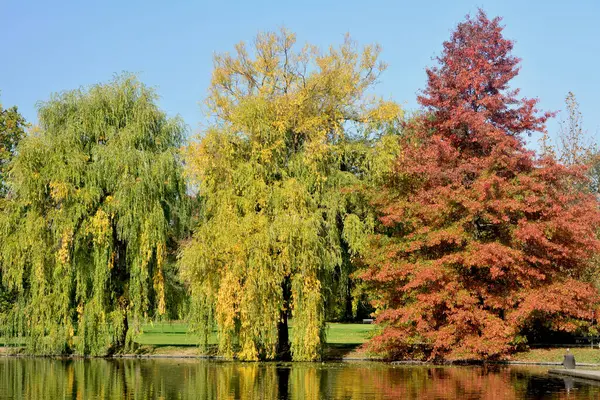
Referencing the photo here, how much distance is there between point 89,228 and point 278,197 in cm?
780

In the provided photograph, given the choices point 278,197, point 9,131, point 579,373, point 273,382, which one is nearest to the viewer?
point 273,382

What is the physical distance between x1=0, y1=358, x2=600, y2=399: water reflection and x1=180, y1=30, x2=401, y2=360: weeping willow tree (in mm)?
2052

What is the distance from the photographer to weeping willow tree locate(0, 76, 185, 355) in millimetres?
33000

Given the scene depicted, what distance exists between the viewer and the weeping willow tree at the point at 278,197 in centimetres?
3016

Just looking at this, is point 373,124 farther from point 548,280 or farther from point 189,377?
point 189,377

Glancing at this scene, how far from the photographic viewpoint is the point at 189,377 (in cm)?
2480

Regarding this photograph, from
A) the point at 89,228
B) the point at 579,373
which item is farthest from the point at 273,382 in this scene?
the point at 89,228

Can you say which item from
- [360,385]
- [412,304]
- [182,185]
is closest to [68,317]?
[182,185]

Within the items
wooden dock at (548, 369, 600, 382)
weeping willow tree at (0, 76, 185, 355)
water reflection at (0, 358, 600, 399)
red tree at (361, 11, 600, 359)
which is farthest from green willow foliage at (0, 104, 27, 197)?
wooden dock at (548, 369, 600, 382)

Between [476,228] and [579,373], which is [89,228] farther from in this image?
[579,373]

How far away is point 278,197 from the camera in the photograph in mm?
30969

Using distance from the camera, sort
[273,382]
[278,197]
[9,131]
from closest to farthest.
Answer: [273,382] → [278,197] → [9,131]

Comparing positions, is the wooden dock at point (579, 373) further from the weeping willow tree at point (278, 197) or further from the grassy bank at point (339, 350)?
the weeping willow tree at point (278, 197)

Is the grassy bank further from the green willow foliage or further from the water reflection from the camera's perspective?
the green willow foliage
